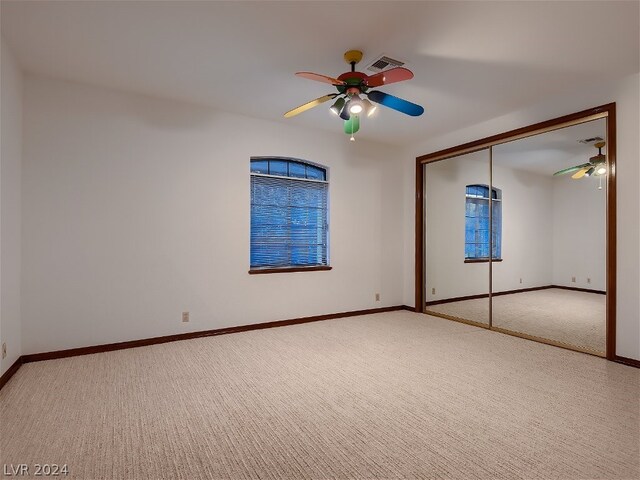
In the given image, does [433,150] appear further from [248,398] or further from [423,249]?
[248,398]

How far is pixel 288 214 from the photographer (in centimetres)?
490

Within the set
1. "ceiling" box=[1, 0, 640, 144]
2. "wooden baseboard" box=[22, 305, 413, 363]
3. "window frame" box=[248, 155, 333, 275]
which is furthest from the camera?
"window frame" box=[248, 155, 333, 275]

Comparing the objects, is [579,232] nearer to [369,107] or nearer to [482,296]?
[482,296]

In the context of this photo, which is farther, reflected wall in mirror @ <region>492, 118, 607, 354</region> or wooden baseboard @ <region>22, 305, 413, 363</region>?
reflected wall in mirror @ <region>492, 118, 607, 354</region>

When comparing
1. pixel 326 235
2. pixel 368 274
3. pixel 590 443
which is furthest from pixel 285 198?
pixel 590 443

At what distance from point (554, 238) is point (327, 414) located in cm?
360

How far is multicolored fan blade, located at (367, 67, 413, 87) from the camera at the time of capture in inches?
97.9

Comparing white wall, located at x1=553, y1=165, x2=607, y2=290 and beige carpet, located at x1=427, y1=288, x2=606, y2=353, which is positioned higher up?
white wall, located at x1=553, y1=165, x2=607, y2=290

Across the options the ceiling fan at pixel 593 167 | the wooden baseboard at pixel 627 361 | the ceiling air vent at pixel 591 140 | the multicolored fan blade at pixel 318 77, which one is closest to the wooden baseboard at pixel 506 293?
the wooden baseboard at pixel 627 361

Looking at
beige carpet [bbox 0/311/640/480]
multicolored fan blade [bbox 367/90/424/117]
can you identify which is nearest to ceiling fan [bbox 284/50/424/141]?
multicolored fan blade [bbox 367/90/424/117]

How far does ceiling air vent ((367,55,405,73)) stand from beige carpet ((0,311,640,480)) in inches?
107

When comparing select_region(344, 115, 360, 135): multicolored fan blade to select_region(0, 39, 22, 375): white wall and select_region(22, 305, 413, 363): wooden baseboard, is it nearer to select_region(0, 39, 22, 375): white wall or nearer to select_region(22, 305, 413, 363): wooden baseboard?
select_region(22, 305, 413, 363): wooden baseboard

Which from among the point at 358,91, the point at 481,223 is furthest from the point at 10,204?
the point at 481,223

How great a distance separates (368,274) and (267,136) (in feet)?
8.47
